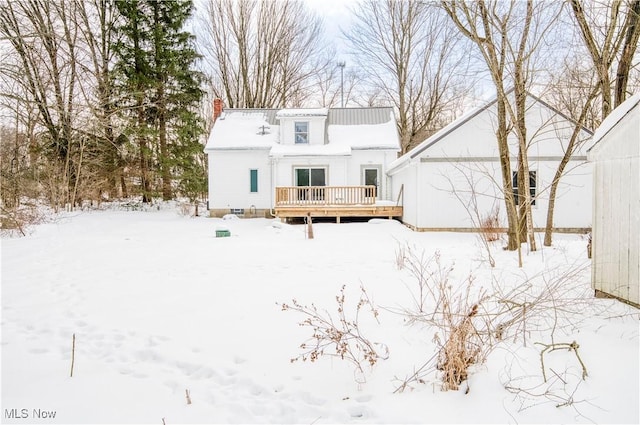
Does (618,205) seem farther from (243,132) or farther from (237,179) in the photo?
(243,132)

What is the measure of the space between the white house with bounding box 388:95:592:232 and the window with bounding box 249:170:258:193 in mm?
7979

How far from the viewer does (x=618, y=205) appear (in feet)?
13.3

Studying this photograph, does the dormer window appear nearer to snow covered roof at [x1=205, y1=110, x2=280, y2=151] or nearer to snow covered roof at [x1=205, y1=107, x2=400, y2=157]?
snow covered roof at [x1=205, y1=107, x2=400, y2=157]

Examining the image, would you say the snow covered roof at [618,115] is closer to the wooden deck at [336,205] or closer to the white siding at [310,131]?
the wooden deck at [336,205]

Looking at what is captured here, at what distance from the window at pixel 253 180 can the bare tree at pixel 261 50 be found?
387 inches

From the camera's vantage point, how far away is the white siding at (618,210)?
12.4 ft

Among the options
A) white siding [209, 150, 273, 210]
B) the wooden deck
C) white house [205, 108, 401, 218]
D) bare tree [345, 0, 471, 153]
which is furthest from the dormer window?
bare tree [345, 0, 471, 153]

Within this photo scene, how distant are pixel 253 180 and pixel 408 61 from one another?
12.4 metres

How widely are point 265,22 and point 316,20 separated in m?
3.55

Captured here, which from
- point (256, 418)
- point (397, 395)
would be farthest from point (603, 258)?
point (256, 418)

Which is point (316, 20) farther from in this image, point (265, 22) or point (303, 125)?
point (303, 125)

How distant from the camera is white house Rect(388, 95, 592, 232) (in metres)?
12.2

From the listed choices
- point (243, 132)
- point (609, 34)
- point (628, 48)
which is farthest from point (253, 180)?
point (628, 48)

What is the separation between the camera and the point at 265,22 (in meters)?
25.3
